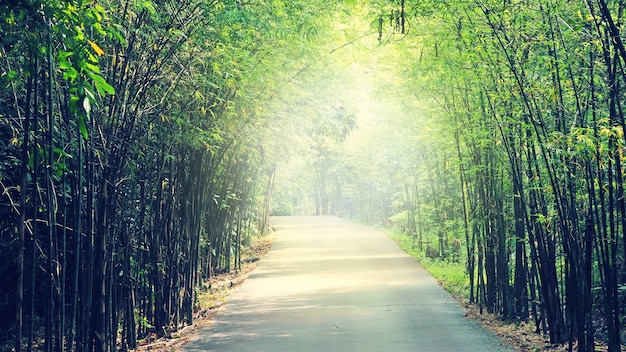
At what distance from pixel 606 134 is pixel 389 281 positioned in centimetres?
645

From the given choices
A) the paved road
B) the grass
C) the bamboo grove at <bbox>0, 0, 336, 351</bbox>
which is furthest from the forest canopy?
the grass

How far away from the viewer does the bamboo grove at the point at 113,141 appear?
11.1ft

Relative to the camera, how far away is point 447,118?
7.52 m

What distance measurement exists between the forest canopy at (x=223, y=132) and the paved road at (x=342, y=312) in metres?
0.62

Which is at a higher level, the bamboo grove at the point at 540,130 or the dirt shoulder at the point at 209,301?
the bamboo grove at the point at 540,130

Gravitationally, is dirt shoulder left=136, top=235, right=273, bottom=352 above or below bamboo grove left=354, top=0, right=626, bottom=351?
below

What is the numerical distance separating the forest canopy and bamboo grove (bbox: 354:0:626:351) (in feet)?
0.08

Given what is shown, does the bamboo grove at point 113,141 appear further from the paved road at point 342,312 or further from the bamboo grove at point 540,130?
the bamboo grove at point 540,130

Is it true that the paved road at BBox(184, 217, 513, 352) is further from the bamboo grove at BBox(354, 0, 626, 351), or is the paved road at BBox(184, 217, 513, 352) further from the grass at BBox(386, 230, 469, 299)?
the bamboo grove at BBox(354, 0, 626, 351)

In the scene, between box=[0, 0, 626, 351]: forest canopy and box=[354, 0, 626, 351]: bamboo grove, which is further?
box=[354, 0, 626, 351]: bamboo grove

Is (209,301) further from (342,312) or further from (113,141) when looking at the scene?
(113,141)

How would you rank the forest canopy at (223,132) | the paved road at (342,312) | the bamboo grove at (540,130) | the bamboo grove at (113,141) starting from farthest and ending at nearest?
1. the paved road at (342,312)
2. the bamboo grove at (540,130)
3. the forest canopy at (223,132)
4. the bamboo grove at (113,141)

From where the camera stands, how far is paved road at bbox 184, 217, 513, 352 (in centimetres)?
592

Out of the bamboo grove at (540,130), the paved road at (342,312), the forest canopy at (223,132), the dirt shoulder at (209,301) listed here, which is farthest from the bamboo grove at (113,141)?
the bamboo grove at (540,130)
